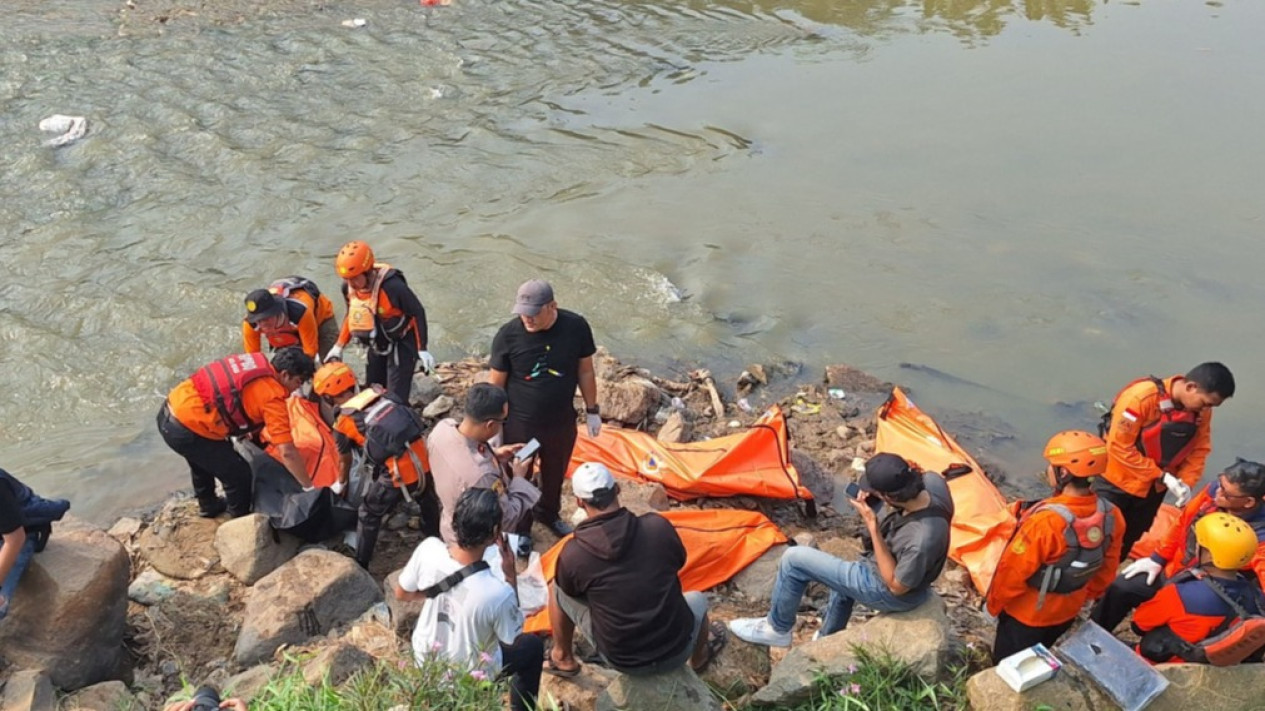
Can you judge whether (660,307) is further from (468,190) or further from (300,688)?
(300,688)

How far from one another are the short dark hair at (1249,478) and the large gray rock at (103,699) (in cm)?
518

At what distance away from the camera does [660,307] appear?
30.8 feet

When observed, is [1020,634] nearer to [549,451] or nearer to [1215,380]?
[1215,380]

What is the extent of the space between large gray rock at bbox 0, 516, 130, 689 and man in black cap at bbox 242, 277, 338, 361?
5.48ft

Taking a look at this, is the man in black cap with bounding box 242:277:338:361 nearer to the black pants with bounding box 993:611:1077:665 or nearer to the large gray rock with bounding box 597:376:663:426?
the large gray rock with bounding box 597:376:663:426

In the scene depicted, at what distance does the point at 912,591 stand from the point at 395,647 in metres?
2.49

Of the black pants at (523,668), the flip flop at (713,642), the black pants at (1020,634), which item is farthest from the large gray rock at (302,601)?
the black pants at (1020,634)

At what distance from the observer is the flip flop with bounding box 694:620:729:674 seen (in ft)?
15.0

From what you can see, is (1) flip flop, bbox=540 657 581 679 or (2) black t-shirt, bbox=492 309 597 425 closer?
(1) flip flop, bbox=540 657 581 679

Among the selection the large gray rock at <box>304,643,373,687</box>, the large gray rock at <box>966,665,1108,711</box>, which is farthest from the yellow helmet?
the large gray rock at <box>304,643,373,687</box>

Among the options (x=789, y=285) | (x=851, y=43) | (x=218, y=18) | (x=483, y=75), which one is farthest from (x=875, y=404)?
(x=218, y=18)

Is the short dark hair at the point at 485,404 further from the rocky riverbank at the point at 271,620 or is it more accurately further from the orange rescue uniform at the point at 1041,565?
the orange rescue uniform at the point at 1041,565

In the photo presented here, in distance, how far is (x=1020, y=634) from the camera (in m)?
4.48

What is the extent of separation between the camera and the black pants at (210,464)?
18.1ft
